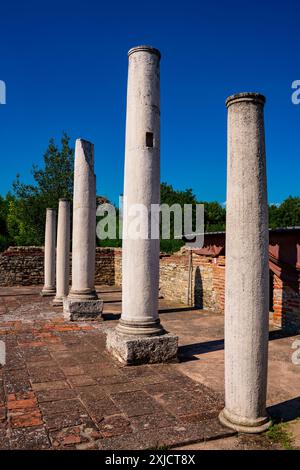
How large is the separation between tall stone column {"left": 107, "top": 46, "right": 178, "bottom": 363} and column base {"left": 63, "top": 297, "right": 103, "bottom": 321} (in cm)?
293

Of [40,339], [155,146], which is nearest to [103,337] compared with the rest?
[40,339]

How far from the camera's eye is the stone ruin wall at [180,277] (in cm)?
851

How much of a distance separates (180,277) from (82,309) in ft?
15.3

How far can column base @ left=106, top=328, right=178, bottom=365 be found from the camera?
5.58 meters

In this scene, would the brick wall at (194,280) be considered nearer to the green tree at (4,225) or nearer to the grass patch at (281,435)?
the grass patch at (281,435)

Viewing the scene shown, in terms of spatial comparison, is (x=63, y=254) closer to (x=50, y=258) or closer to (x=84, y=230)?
(x=50, y=258)

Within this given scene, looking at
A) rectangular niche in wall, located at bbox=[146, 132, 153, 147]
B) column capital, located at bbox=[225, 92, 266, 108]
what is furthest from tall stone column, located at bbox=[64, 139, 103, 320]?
column capital, located at bbox=[225, 92, 266, 108]

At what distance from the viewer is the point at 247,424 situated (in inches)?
141

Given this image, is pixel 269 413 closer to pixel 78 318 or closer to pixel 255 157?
pixel 255 157

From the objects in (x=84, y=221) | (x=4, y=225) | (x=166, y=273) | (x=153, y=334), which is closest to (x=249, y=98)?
(x=153, y=334)

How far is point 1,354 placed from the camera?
6035 millimetres

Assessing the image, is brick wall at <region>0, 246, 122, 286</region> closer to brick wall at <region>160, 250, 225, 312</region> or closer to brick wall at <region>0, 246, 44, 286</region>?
brick wall at <region>0, 246, 44, 286</region>

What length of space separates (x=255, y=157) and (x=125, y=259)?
2.89 metres

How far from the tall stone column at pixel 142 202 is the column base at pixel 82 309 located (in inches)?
115
